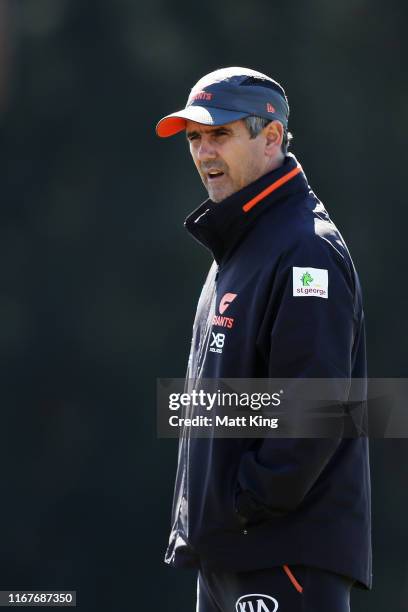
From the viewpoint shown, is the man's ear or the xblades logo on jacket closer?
the xblades logo on jacket

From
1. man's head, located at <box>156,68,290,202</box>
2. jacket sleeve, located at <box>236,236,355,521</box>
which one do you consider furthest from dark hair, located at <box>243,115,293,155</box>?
jacket sleeve, located at <box>236,236,355,521</box>

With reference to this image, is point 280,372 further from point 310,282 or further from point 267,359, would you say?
point 310,282

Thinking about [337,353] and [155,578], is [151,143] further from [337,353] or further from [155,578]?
[337,353]

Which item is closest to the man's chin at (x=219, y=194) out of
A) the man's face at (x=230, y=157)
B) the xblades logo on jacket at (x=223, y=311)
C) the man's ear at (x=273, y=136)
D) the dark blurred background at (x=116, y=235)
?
the man's face at (x=230, y=157)

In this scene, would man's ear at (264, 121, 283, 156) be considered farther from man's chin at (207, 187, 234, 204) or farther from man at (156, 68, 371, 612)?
man's chin at (207, 187, 234, 204)

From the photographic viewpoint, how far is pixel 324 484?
2307 millimetres

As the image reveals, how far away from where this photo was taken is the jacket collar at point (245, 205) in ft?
8.06

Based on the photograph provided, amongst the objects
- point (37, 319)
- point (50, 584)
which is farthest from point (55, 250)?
point (50, 584)

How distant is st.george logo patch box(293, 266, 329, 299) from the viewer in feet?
7.36

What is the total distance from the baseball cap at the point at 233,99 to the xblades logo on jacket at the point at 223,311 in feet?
1.20

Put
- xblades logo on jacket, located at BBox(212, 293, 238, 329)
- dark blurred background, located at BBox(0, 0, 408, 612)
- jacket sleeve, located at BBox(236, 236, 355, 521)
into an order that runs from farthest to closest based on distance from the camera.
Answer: dark blurred background, located at BBox(0, 0, 408, 612), xblades logo on jacket, located at BBox(212, 293, 238, 329), jacket sleeve, located at BBox(236, 236, 355, 521)

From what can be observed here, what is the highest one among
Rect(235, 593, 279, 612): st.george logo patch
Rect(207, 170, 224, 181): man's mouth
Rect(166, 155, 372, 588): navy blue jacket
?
Rect(207, 170, 224, 181): man's mouth

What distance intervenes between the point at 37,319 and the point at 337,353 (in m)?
2.37

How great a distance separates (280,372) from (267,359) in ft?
0.22
